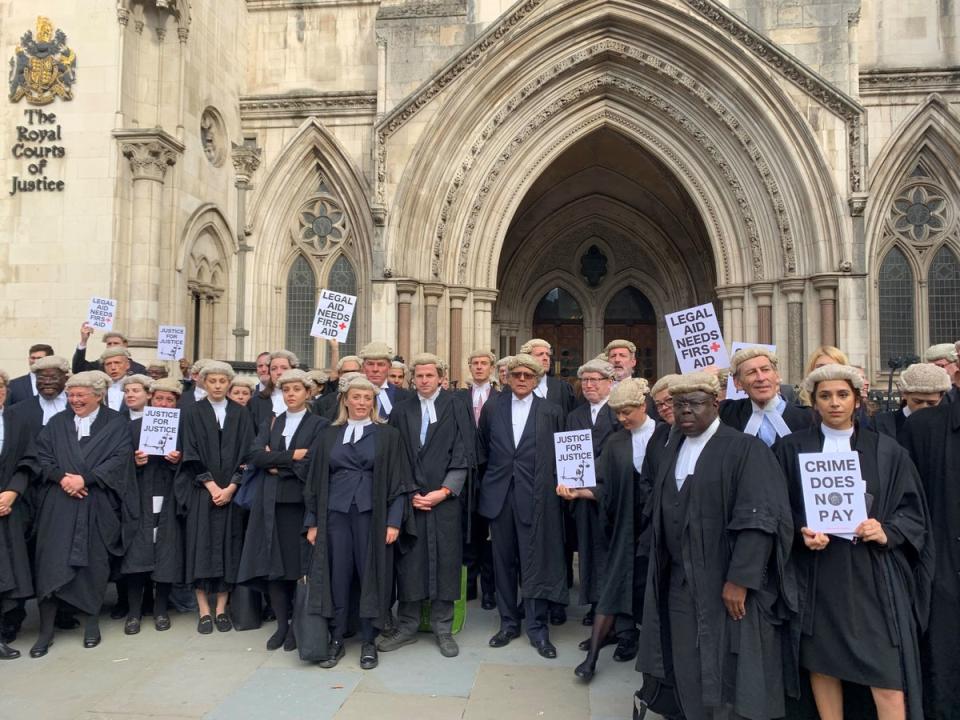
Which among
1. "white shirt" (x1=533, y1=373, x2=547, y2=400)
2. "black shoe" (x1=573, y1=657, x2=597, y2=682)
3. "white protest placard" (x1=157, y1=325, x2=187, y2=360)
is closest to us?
"black shoe" (x1=573, y1=657, x2=597, y2=682)

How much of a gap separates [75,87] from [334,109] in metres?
4.48

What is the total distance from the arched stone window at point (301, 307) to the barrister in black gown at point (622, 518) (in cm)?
1031

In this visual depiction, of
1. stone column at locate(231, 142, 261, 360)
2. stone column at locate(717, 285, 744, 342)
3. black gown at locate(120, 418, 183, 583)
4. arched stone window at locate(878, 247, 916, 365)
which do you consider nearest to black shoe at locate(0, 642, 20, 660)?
black gown at locate(120, 418, 183, 583)

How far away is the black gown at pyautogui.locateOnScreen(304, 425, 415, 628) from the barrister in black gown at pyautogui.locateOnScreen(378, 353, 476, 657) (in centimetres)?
16

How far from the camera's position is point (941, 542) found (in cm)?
428

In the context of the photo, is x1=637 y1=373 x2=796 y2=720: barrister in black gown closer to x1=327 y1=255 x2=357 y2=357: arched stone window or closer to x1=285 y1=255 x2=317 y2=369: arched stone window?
x1=327 y1=255 x2=357 y2=357: arched stone window

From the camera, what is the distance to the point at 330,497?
548cm

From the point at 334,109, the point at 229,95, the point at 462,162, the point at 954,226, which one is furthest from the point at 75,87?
the point at 954,226

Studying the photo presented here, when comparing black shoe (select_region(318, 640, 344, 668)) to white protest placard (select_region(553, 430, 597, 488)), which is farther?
white protest placard (select_region(553, 430, 597, 488))

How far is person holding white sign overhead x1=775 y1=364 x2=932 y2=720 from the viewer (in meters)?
3.71

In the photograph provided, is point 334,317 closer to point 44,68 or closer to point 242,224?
point 242,224

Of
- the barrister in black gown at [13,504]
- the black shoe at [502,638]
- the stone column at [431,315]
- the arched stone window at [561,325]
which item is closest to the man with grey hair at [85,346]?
the barrister in black gown at [13,504]

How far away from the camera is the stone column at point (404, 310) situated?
13.2 meters

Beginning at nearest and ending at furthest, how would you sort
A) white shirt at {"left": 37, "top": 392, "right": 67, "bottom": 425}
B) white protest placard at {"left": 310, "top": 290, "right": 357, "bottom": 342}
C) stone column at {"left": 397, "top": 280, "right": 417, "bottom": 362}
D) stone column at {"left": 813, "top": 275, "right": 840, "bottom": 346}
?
white shirt at {"left": 37, "top": 392, "right": 67, "bottom": 425} < white protest placard at {"left": 310, "top": 290, "right": 357, "bottom": 342} < stone column at {"left": 813, "top": 275, "right": 840, "bottom": 346} < stone column at {"left": 397, "top": 280, "right": 417, "bottom": 362}
